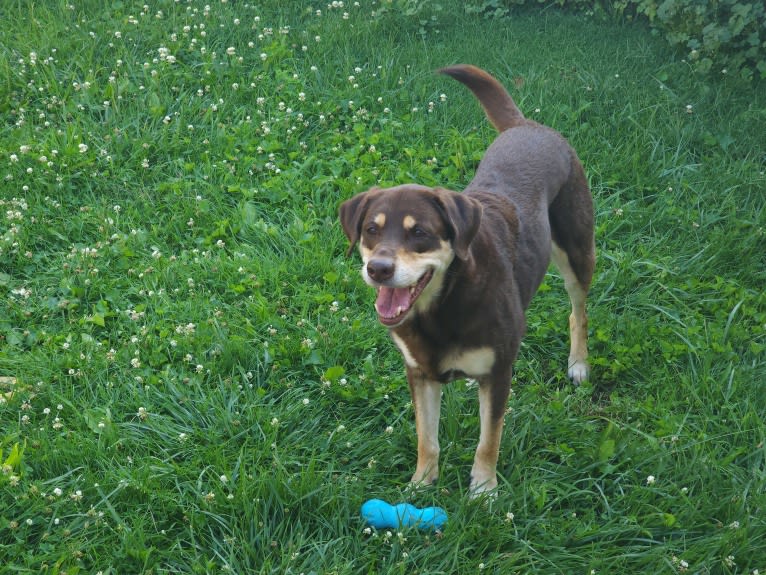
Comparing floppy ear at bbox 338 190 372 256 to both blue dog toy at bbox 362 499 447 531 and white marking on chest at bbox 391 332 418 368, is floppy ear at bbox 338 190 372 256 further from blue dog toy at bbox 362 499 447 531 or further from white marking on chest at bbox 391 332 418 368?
blue dog toy at bbox 362 499 447 531

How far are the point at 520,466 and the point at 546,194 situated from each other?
129cm

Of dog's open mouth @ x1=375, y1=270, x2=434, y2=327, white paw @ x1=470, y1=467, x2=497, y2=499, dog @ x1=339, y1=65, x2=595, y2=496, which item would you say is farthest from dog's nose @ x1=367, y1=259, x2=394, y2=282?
white paw @ x1=470, y1=467, x2=497, y2=499

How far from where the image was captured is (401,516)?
11.0ft

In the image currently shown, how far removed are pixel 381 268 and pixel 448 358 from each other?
1.77ft

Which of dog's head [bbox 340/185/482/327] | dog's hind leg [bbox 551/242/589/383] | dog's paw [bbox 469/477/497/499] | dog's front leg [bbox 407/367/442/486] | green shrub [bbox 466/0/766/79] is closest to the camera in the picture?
dog's head [bbox 340/185/482/327]

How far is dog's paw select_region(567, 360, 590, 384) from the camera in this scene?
175 inches

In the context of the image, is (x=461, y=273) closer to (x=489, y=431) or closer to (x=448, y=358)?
(x=448, y=358)

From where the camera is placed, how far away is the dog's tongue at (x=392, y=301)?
10.6 feet

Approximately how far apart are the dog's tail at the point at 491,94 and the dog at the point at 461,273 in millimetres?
482

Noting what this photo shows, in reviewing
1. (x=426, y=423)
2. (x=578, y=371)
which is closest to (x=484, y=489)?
(x=426, y=423)

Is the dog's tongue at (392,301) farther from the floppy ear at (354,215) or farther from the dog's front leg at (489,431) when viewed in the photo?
the dog's front leg at (489,431)

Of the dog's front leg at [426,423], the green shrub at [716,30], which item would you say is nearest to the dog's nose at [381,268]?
the dog's front leg at [426,423]

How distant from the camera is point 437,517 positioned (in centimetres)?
342

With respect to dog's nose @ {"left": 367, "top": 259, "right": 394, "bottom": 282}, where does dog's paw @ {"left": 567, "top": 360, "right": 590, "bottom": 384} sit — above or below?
below
